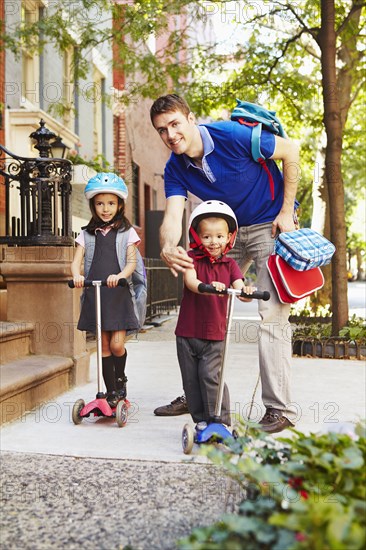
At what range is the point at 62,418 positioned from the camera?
502cm

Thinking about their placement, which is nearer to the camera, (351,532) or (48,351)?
(351,532)

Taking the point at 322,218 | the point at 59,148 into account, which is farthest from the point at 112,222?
the point at 322,218

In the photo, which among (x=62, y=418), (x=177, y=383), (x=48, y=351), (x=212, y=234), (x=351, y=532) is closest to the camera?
(x=351, y=532)

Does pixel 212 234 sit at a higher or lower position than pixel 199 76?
lower

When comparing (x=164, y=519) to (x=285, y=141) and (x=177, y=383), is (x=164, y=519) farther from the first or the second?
(x=177, y=383)

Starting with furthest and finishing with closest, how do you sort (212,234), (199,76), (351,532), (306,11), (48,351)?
(199,76)
(306,11)
(48,351)
(212,234)
(351,532)

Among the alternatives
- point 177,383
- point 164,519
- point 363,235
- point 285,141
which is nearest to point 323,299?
point 177,383

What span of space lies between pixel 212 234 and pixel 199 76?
12.1 m

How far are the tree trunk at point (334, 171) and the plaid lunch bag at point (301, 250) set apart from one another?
5161mm

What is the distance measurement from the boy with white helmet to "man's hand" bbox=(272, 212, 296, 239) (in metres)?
0.40

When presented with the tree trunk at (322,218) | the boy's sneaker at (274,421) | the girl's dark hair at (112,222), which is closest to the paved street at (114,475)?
the boy's sneaker at (274,421)

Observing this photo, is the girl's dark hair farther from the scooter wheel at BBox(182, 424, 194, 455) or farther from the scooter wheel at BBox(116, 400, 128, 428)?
the scooter wheel at BBox(182, 424, 194, 455)

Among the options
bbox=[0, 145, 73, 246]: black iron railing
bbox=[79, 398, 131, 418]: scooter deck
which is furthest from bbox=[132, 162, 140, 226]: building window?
bbox=[79, 398, 131, 418]: scooter deck

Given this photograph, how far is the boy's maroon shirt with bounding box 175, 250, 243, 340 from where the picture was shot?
14.3ft
